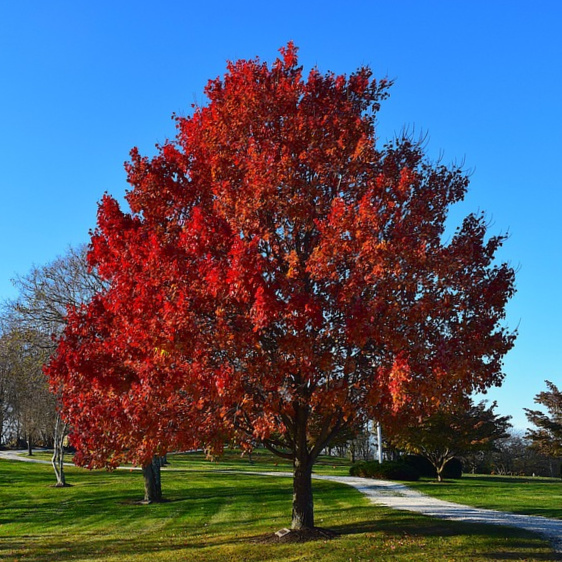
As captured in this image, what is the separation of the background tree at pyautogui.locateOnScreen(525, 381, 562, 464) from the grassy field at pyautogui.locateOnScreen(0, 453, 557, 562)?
17.7 m

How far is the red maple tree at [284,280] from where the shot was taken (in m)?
11.6

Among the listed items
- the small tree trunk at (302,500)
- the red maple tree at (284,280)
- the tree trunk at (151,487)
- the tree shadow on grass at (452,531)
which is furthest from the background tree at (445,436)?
the red maple tree at (284,280)

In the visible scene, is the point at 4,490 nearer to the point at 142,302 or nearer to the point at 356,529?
the point at 356,529

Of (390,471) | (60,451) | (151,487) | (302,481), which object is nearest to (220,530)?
(302,481)

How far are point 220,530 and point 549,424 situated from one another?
103 ft

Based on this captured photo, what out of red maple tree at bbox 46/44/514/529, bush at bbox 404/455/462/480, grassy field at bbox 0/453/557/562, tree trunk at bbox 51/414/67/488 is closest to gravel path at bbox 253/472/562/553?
grassy field at bbox 0/453/557/562

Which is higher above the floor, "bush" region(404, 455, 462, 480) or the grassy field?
"bush" region(404, 455, 462, 480)

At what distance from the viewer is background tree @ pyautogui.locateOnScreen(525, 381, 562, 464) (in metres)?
40.5

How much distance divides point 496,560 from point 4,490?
29.1 metres

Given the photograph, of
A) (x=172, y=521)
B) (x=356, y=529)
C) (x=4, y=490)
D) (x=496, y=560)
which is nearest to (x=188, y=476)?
(x=4, y=490)

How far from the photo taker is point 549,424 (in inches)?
1647

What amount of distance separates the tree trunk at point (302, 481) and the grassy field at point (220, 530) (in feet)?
3.22

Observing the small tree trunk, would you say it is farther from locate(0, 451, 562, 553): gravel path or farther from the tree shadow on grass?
locate(0, 451, 562, 553): gravel path

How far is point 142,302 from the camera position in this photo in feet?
38.4
